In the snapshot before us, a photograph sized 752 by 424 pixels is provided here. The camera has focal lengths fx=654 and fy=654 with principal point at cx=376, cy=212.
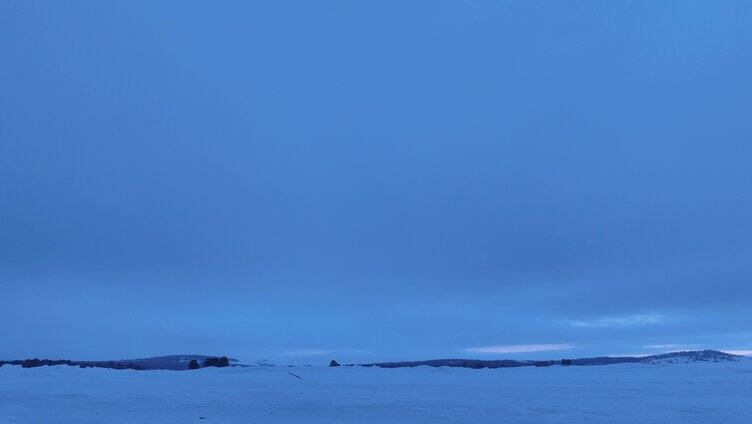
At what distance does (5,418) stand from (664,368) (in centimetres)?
2386

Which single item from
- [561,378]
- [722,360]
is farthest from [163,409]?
[722,360]

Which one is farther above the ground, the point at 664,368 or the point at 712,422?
the point at 664,368

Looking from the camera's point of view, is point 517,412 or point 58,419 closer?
point 58,419

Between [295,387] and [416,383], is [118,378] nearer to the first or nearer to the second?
[295,387]

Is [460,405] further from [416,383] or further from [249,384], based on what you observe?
[249,384]

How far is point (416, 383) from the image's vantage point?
862 inches

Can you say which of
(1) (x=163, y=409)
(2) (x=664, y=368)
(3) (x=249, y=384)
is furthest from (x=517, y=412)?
(2) (x=664, y=368)

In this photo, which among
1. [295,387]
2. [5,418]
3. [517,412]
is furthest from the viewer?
[295,387]

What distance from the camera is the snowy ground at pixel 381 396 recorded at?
12.7 m

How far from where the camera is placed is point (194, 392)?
59.1 feet

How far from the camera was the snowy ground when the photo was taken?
1273 centimetres

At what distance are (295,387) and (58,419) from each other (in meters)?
9.32

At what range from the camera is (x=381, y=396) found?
55.9 feet

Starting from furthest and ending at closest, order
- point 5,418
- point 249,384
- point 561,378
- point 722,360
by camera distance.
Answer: point 722,360
point 561,378
point 249,384
point 5,418
